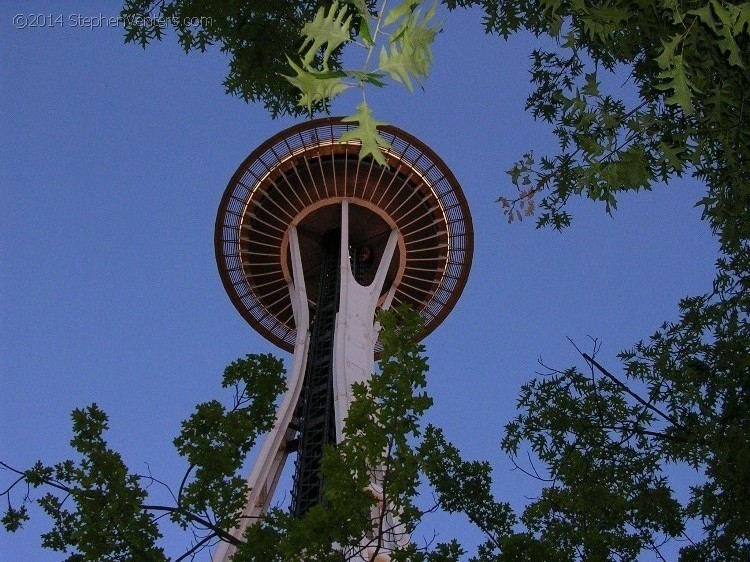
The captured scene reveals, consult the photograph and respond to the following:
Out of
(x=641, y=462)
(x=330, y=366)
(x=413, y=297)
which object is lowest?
(x=641, y=462)

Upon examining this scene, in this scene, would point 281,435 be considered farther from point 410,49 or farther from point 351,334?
point 410,49

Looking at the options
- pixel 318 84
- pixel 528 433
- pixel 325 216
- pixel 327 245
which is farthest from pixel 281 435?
pixel 318 84

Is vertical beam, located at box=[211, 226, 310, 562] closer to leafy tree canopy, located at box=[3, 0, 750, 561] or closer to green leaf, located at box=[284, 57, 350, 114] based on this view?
leafy tree canopy, located at box=[3, 0, 750, 561]

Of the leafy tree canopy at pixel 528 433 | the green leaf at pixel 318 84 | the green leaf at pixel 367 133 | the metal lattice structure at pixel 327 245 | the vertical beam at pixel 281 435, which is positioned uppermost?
the metal lattice structure at pixel 327 245

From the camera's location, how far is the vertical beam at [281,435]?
2375 cm

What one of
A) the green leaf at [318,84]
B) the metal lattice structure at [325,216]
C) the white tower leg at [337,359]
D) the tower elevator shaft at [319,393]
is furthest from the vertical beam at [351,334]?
the green leaf at [318,84]

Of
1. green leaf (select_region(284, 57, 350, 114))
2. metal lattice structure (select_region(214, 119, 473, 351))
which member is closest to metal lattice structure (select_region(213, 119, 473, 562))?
metal lattice structure (select_region(214, 119, 473, 351))

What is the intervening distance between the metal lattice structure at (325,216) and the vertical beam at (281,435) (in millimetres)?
2121

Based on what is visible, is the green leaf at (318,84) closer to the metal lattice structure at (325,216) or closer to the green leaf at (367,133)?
the green leaf at (367,133)

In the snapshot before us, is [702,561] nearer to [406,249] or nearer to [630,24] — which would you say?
[630,24]

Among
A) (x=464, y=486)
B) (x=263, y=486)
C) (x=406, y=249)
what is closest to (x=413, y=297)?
(x=406, y=249)

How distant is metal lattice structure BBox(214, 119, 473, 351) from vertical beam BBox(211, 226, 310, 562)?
83.5 inches

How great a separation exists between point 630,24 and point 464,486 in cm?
479

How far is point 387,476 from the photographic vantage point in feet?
18.8
